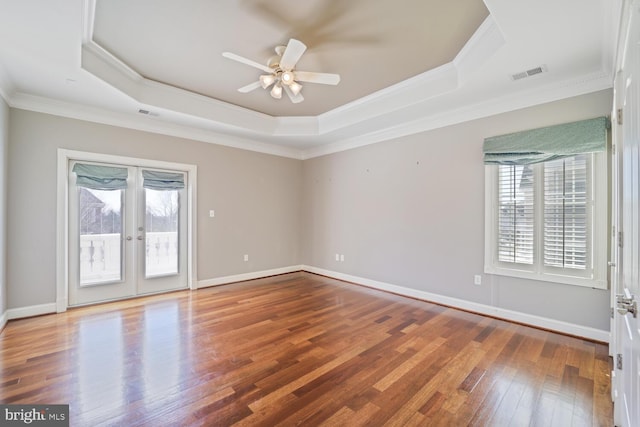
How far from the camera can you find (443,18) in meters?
2.48

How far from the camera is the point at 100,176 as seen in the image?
4035 mm

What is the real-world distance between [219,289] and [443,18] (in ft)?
15.4

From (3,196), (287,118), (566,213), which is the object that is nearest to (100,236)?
(3,196)

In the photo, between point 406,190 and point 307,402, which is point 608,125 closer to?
point 406,190

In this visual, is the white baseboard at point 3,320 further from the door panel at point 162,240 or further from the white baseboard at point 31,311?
the door panel at point 162,240

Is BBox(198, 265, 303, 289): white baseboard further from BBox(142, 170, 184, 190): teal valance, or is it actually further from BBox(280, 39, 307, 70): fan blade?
BBox(280, 39, 307, 70): fan blade

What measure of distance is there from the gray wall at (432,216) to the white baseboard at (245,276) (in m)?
0.77

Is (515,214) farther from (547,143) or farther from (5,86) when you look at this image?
(5,86)

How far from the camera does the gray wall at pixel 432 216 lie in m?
3.17

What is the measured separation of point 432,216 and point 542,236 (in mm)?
1312

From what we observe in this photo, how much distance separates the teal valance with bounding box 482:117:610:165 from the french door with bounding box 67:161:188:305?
4.64 metres

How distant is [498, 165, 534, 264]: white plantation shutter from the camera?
338 cm

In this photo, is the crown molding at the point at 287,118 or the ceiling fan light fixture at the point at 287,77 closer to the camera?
the crown molding at the point at 287,118

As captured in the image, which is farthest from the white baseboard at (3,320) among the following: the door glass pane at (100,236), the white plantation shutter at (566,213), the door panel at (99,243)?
the white plantation shutter at (566,213)
